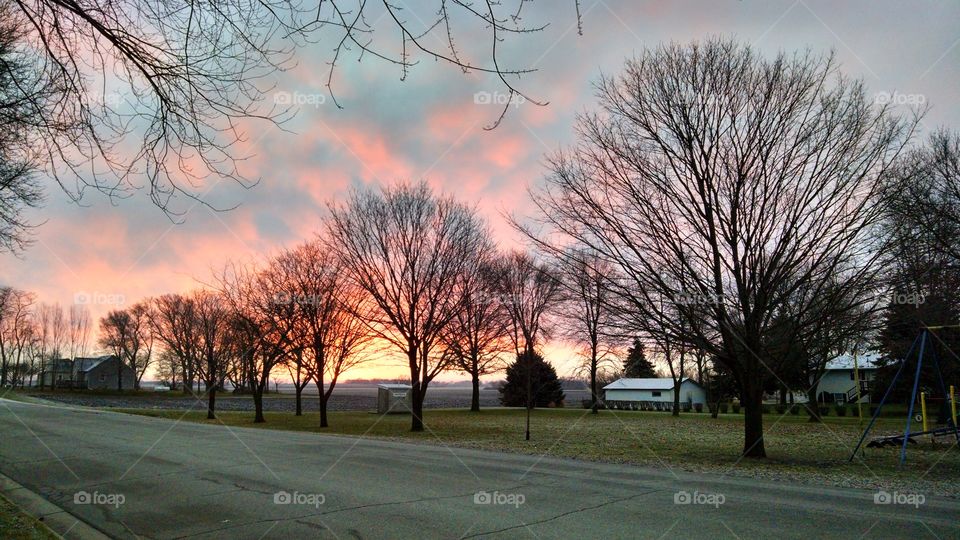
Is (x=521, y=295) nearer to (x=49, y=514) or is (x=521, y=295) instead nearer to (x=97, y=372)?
(x=49, y=514)

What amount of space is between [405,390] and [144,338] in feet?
203

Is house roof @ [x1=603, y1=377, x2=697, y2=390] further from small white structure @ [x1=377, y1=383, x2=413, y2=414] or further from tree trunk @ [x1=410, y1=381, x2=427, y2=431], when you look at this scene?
tree trunk @ [x1=410, y1=381, x2=427, y2=431]

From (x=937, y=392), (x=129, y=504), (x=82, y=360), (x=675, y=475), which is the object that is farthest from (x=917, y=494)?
(x=82, y=360)

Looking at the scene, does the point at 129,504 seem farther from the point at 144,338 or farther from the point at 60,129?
the point at 144,338

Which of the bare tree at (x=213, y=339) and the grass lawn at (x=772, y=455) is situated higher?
the bare tree at (x=213, y=339)

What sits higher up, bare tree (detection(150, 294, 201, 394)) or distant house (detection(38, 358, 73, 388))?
bare tree (detection(150, 294, 201, 394))

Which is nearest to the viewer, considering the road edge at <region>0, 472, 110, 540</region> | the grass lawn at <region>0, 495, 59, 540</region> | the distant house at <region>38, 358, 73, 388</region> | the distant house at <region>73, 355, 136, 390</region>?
the grass lawn at <region>0, 495, 59, 540</region>

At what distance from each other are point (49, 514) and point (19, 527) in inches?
59.8

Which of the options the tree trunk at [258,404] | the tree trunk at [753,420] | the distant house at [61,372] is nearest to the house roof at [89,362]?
the distant house at [61,372]

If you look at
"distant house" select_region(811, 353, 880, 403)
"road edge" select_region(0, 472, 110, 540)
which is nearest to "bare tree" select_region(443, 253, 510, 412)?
"road edge" select_region(0, 472, 110, 540)

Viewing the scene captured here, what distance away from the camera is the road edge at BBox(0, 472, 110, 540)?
24.1 ft

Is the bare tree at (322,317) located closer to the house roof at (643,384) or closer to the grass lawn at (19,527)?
the grass lawn at (19,527)

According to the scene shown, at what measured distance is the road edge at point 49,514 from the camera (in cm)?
734

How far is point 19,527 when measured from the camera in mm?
7055
